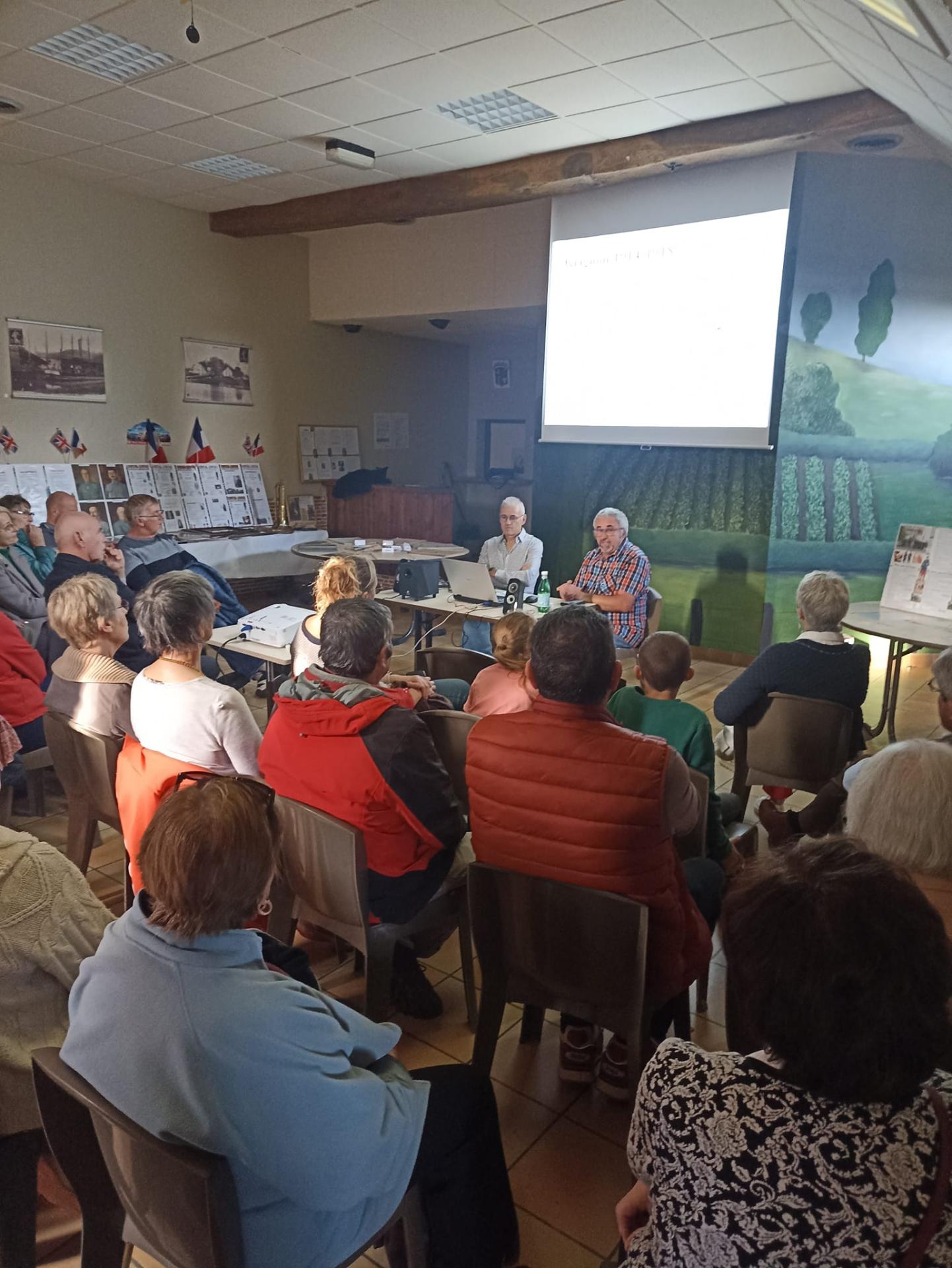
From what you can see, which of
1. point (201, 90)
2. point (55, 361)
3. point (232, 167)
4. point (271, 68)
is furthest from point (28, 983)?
point (55, 361)

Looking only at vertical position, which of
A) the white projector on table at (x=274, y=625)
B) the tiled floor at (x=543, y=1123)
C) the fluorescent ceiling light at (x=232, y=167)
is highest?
the fluorescent ceiling light at (x=232, y=167)

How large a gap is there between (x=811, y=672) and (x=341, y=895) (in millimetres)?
1811

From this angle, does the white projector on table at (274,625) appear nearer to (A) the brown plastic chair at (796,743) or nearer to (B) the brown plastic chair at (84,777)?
(B) the brown plastic chair at (84,777)

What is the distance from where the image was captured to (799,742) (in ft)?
9.51

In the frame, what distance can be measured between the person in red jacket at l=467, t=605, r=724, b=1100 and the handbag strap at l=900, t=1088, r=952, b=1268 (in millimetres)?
831

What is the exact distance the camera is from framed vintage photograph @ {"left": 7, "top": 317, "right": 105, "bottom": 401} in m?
6.29

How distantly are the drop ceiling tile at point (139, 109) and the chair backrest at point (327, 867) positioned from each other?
15.1 ft

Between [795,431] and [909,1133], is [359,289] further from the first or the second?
[909,1133]

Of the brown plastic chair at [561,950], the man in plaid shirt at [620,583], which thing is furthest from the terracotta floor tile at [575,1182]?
the man in plaid shirt at [620,583]

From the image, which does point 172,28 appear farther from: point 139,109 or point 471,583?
point 471,583

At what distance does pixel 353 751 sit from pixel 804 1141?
128cm

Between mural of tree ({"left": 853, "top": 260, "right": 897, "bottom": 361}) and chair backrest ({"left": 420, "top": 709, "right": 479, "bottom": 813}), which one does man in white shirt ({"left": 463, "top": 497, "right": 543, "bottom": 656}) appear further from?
mural of tree ({"left": 853, "top": 260, "right": 897, "bottom": 361})

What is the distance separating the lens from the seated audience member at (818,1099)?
818mm

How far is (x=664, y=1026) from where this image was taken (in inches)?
77.7
